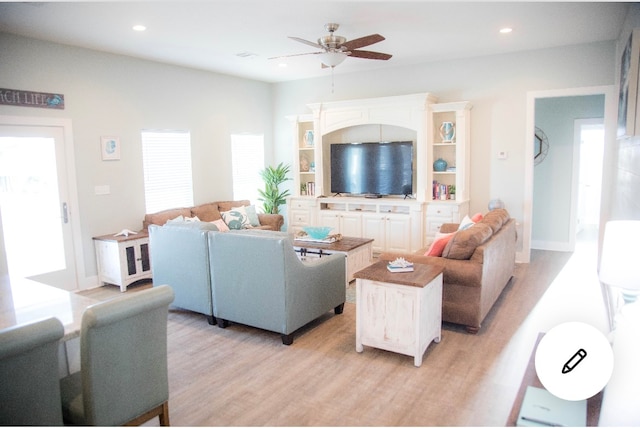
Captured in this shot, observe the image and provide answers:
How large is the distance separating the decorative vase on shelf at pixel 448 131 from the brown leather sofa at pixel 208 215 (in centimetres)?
284

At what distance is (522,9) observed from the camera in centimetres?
412

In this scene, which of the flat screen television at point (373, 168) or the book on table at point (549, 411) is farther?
the flat screen television at point (373, 168)

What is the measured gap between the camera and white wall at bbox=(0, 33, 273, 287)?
15.9 feet

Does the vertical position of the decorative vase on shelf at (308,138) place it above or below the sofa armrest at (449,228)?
above

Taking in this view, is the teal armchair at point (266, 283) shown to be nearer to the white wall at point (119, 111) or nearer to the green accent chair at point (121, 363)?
the green accent chair at point (121, 363)

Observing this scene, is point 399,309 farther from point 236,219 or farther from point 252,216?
point 252,216

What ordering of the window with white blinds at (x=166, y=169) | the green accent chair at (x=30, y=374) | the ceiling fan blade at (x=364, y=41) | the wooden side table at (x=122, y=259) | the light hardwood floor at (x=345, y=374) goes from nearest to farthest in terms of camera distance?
the green accent chair at (x=30, y=374) < the light hardwood floor at (x=345, y=374) < the ceiling fan blade at (x=364, y=41) < the wooden side table at (x=122, y=259) < the window with white blinds at (x=166, y=169)

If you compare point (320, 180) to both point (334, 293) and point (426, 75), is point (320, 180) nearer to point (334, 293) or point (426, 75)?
point (426, 75)

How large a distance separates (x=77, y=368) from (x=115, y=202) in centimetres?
356

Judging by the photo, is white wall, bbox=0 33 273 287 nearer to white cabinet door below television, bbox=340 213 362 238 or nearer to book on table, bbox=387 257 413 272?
white cabinet door below television, bbox=340 213 362 238

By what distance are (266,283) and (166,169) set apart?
345cm

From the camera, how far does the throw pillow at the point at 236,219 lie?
644cm

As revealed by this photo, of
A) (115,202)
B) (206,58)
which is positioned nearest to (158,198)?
(115,202)

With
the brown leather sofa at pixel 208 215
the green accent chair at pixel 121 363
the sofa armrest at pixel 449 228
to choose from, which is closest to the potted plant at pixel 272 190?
the brown leather sofa at pixel 208 215
